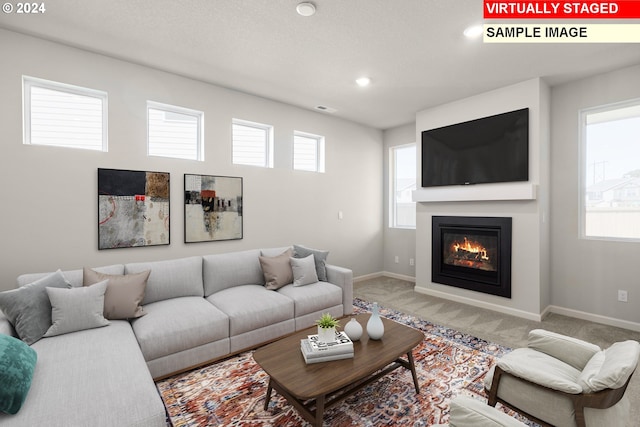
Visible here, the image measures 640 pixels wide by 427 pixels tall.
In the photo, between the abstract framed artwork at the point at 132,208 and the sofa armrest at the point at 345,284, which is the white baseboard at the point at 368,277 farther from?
the abstract framed artwork at the point at 132,208

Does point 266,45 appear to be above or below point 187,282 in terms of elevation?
above

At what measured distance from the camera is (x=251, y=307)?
9.18 feet

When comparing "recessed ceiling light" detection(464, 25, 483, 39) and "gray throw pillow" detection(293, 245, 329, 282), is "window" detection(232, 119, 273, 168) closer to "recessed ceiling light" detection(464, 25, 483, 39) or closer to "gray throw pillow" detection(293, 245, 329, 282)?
"gray throw pillow" detection(293, 245, 329, 282)

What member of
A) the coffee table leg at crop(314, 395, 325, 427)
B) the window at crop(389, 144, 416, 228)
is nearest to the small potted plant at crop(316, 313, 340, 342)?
the coffee table leg at crop(314, 395, 325, 427)

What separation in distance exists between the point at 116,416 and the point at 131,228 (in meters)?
2.15

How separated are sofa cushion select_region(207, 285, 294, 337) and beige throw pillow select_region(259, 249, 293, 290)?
159mm

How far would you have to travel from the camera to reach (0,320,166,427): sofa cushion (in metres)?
1.35

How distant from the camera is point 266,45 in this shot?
2.80 meters

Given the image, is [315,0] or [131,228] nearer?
[315,0]

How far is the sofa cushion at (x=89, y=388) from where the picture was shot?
1.35 metres

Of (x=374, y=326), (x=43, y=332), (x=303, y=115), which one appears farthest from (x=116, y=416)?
(x=303, y=115)

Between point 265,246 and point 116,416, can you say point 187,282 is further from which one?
point 116,416

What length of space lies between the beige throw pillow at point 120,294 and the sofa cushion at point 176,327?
106mm

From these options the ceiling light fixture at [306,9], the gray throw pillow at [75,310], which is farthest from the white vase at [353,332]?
the ceiling light fixture at [306,9]
